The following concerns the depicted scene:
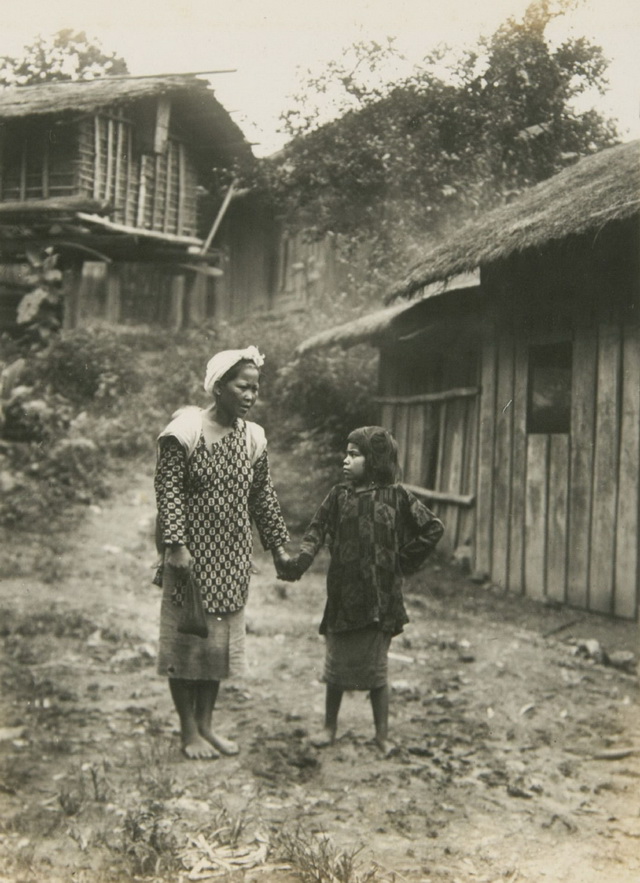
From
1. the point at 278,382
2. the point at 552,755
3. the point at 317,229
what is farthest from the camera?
the point at 317,229

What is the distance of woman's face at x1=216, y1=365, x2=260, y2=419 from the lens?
2887mm

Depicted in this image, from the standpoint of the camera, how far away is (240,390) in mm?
2900

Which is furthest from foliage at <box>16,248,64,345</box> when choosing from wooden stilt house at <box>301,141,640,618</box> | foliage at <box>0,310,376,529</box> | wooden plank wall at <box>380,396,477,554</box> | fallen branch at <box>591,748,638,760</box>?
fallen branch at <box>591,748,638,760</box>

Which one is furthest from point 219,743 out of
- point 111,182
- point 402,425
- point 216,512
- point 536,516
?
point 111,182

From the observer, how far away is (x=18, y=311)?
9938 mm

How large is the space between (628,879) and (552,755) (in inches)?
42.0

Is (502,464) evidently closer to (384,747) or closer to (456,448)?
(456,448)

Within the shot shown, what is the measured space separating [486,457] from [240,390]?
3.61 m

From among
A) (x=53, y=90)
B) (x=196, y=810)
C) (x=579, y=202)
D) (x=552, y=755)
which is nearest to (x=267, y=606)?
(x=552, y=755)

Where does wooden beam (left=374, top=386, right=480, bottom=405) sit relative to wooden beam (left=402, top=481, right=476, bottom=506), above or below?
above

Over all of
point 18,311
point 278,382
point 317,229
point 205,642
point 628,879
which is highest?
point 317,229

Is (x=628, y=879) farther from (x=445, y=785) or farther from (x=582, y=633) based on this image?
(x=582, y=633)

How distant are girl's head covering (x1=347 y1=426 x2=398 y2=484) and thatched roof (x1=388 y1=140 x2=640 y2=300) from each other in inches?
99.9

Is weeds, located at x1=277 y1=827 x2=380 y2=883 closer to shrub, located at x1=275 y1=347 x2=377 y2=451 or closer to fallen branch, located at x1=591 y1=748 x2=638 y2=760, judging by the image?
fallen branch, located at x1=591 y1=748 x2=638 y2=760
